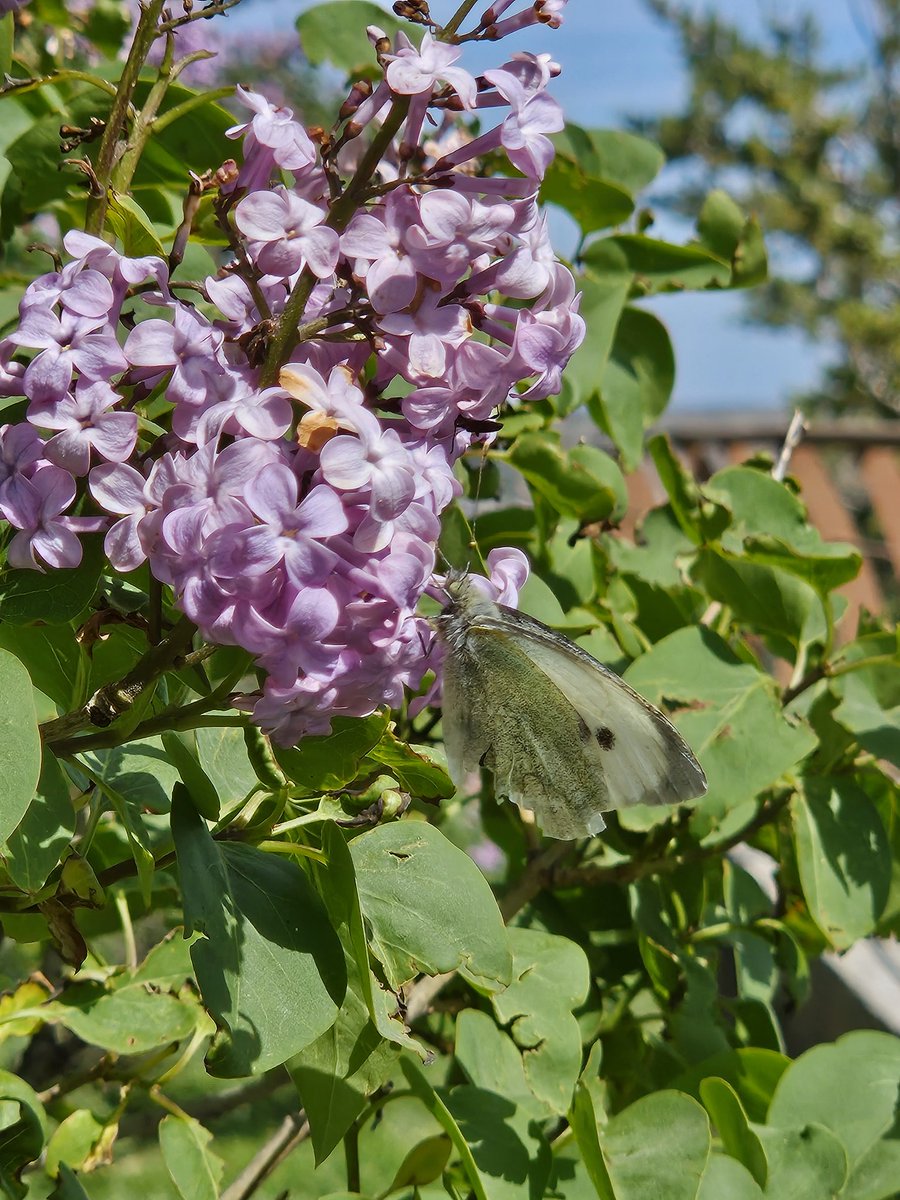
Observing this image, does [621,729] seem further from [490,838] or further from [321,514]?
[321,514]

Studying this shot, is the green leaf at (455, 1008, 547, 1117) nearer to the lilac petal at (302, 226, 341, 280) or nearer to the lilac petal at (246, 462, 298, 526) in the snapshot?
the lilac petal at (246, 462, 298, 526)

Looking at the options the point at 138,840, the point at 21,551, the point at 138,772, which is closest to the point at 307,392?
the point at 21,551

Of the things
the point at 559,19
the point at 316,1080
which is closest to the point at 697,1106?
the point at 316,1080

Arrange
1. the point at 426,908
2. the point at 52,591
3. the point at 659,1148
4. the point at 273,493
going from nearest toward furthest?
the point at 273,493 → the point at 52,591 → the point at 426,908 → the point at 659,1148

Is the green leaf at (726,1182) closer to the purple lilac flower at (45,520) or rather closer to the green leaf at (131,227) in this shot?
the purple lilac flower at (45,520)

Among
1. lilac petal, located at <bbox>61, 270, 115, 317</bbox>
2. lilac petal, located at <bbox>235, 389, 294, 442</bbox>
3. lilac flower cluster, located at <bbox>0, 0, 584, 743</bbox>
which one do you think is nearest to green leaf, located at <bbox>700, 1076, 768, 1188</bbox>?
lilac flower cluster, located at <bbox>0, 0, 584, 743</bbox>

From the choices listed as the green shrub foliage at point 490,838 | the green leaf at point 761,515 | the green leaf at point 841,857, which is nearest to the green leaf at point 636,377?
the green shrub foliage at point 490,838
